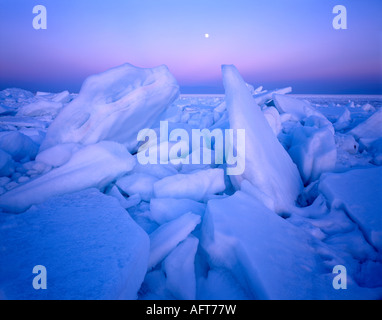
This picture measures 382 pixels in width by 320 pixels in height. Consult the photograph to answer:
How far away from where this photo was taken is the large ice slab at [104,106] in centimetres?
270

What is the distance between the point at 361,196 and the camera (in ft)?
6.75

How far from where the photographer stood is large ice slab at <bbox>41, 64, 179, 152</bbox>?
2697 mm

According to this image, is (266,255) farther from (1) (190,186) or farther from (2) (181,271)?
(1) (190,186)

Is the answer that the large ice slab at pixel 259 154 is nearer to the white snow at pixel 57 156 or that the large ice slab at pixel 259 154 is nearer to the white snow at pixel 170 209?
the white snow at pixel 170 209

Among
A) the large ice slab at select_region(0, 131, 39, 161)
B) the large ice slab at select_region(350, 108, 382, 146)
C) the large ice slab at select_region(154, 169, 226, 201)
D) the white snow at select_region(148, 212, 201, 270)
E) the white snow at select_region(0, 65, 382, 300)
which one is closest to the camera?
the white snow at select_region(0, 65, 382, 300)

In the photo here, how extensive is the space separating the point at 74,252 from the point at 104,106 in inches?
76.7

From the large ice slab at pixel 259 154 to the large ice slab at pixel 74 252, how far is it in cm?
136

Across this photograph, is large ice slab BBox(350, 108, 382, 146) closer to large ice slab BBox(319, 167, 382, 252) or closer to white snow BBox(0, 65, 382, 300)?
white snow BBox(0, 65, 382, 300)

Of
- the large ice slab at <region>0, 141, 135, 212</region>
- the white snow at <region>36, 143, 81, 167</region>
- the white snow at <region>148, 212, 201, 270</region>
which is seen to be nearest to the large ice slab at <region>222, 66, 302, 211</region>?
the white snow at <region>148, 212, 201, 270</region>

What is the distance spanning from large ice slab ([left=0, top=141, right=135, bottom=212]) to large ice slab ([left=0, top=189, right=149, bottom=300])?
0.75 feet

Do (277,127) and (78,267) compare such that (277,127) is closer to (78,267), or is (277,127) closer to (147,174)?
(147,174)

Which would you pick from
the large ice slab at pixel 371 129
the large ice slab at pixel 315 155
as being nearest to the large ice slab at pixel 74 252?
the large ice slab at pixel 315 155

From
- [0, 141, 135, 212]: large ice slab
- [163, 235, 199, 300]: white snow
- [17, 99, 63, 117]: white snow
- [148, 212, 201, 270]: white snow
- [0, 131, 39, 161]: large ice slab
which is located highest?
[17, 99, 63, 117]: white snow

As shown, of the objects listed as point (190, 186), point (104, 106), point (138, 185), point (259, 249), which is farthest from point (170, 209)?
point (104, 106)
